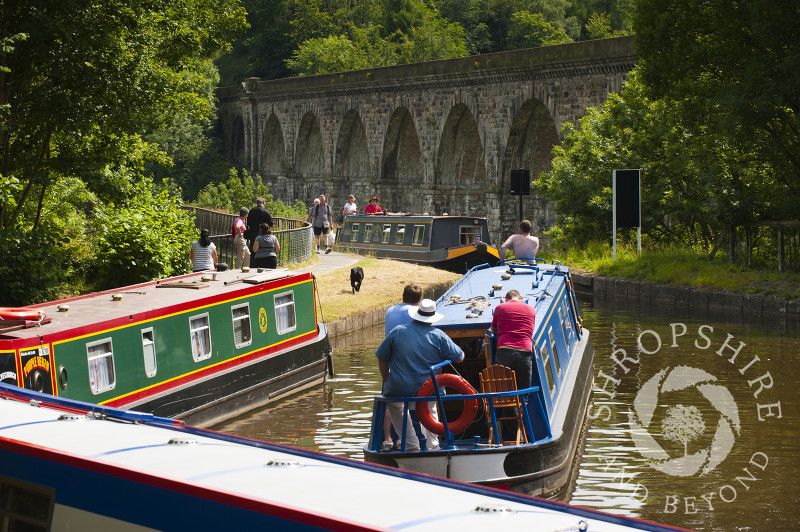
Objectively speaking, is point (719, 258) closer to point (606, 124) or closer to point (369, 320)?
point (606, 124)

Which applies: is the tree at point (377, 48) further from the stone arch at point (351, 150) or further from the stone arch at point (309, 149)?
the stone arch at point (351, 150)

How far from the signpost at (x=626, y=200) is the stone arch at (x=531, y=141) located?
9.97m

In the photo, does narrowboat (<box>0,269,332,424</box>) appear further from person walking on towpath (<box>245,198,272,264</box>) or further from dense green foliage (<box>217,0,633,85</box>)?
dense green foliage (<box>217,0,633,85</box>)

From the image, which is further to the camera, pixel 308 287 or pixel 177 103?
pixel 177 103

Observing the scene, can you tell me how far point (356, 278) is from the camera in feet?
57.3

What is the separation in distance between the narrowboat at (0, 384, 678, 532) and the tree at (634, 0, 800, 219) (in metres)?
13.6

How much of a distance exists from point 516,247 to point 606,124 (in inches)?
459

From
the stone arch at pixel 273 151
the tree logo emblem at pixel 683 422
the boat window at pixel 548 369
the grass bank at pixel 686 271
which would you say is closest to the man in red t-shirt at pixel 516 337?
the boat window at pixel 548 369

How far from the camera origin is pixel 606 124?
2333 centimetres

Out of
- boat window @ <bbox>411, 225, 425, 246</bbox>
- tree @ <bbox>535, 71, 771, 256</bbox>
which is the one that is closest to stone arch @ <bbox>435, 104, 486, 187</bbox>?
tree @ <bbox>535, 71, 771, 256</bbox>

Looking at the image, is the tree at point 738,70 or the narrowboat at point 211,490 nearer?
the narrowboat at point 211,490

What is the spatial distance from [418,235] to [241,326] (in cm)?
1278

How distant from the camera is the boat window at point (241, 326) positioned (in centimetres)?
1080

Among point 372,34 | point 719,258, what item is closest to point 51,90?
point 719,258
